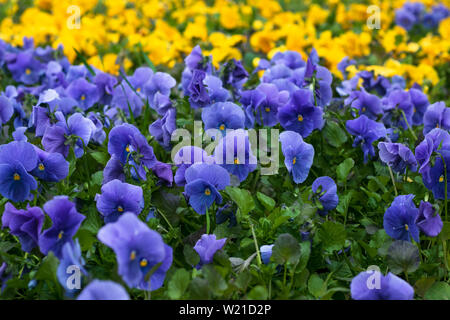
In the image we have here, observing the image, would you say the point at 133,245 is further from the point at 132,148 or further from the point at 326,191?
the point at 326,191

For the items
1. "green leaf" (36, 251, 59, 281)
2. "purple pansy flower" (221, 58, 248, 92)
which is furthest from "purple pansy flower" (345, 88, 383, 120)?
"green leaf" (36, 251, 59, 281)

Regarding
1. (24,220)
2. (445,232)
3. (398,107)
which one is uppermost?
(398,107)

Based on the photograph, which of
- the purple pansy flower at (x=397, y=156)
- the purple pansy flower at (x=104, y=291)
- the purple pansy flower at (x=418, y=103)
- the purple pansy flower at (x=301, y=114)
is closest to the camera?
the purple pansy flower at (x=104, y=291)

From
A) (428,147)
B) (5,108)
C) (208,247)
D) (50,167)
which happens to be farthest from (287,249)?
(5,108)

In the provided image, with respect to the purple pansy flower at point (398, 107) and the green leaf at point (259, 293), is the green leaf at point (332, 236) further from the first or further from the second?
the purple pansy flower at point (398, 107)

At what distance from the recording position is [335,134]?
75.5 inches

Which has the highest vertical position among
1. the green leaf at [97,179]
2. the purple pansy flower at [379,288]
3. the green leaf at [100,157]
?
the green leaf at [100,157]

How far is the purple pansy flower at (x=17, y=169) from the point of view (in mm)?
1390

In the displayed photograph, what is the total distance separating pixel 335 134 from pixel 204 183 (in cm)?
66

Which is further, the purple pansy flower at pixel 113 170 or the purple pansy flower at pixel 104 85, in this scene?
the purple pansy flower at pixel 104 85

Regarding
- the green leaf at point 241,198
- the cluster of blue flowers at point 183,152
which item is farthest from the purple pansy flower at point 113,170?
the green leaf at point 241,198

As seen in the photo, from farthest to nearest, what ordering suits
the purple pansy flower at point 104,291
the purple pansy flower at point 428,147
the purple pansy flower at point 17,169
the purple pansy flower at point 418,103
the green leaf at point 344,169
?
1. the purple pansy flower at point 418,103
2. the green leaf at point 344,169
3. the purple pansy flower at point 428,147
4. the purple pansy flower at point 17,169
5. the purple pansy flower at point 104,291

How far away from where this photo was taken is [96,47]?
3533 millimetres
